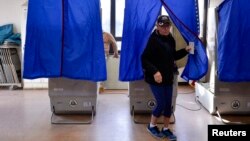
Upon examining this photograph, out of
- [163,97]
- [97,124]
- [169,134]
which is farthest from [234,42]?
[97,124]

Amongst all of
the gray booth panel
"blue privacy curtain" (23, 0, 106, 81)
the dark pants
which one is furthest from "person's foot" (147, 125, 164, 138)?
the gray booth panel

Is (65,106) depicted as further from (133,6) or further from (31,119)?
(133,6)

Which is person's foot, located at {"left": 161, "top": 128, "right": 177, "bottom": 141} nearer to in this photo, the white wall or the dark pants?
the dark pants

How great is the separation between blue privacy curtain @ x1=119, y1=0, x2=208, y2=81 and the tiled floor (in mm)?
602

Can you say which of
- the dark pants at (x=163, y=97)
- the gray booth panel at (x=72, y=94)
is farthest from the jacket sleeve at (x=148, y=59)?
the gray booth panel at (x=72, y=94)

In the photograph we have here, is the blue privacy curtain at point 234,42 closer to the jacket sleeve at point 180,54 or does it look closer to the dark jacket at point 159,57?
the jacket sleeve at point 180,54

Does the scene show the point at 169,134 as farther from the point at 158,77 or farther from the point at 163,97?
the point at 158,77

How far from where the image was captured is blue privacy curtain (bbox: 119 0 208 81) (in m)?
3.52

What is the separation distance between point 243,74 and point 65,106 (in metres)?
2.24

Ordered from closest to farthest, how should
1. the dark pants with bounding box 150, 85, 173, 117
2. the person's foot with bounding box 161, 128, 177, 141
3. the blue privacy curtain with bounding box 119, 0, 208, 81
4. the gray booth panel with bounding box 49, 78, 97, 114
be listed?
the dark pants with bounding box 150, 85, 173, 117 < the person's foot with bounding box 161, 128, 177, 141 < the blue privacy curtain with bounding box 119, 0, 208, 81 < the gray booth panel with bounding box 49, 78, 97, 114

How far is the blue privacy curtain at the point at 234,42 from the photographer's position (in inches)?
146

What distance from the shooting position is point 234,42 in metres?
3.75

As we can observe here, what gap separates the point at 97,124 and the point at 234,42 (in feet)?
6.23

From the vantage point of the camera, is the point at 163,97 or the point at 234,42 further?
the point at 234,42
